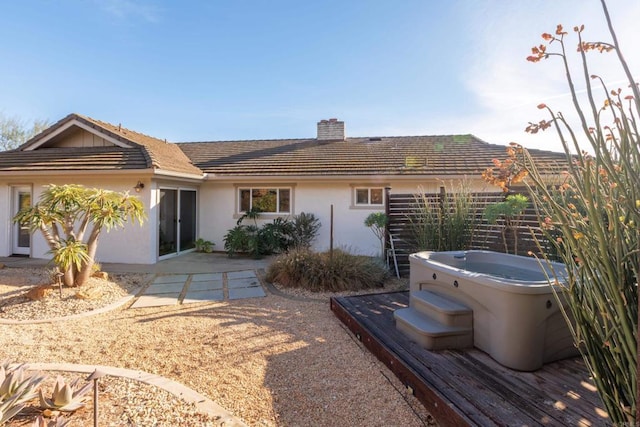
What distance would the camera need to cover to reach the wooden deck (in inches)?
95.3

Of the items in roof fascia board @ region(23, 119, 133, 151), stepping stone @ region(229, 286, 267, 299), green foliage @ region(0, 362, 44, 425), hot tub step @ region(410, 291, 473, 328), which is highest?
roof fascia board @ region(23, 119, 133, 151)

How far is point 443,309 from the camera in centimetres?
381

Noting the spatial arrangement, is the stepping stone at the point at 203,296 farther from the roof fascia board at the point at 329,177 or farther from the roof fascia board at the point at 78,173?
the roof fascia board at the point at 329,177

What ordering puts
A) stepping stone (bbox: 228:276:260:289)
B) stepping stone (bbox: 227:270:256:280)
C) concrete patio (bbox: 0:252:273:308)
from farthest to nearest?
stepping stone (bbox: 227:270:256:280) < stepping stone (bbox: 228:276:260:289) < concrete patio (bbox: 0:252:273:308)

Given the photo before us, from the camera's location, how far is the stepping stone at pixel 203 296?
612cm

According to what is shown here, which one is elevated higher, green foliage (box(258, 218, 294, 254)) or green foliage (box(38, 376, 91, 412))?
Result: green foliage (box(258, 218, 294, 254))

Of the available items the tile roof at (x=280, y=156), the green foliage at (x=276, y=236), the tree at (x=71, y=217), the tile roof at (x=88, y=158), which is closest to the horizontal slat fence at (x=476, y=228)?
the tile roof at (x=280, y=156)

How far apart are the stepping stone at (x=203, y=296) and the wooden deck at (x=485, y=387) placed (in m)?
3.39

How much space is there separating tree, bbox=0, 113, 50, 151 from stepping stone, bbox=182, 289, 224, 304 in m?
25.7

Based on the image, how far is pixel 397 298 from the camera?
5.73 metres

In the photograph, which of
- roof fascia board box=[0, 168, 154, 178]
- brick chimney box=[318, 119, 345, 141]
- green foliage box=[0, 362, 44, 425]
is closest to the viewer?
green foliage box=[0, 362, 44, 425]

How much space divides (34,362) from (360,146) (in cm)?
1267

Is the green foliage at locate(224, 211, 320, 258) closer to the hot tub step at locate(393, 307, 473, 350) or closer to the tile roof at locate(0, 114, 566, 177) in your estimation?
the tile roof at locate(0, 114, 566, 177)

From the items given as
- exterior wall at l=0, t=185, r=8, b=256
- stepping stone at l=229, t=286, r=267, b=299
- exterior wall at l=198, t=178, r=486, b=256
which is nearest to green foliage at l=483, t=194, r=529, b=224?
stepping stone at l=229, t=286, r=267, b=299
